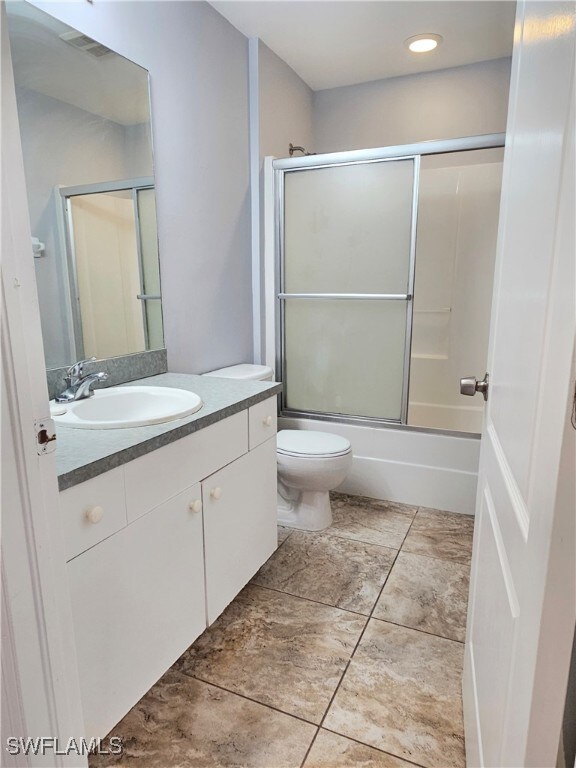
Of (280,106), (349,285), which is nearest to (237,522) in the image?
(349,285)

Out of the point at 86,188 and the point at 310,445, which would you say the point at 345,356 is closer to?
the point at 310,445

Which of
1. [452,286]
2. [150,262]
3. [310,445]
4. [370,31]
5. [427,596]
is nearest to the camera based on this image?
[427,596]

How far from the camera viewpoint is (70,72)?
1.51 metres

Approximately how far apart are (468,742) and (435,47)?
3.07 meters

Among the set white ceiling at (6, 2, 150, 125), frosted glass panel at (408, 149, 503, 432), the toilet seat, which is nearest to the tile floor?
the toilet seat

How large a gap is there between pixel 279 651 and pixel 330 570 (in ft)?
1.62

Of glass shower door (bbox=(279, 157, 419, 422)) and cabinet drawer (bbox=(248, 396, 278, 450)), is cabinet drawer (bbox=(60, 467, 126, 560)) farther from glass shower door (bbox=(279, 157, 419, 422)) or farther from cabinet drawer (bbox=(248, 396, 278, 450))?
glass shower door (bbox=(279, 157, 419, 422))

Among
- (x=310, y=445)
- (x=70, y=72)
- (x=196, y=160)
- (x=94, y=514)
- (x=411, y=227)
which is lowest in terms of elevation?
(x=310, y=445)

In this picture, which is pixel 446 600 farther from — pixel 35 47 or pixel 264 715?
pixel 35 47

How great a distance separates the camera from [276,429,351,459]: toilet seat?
2156 mm

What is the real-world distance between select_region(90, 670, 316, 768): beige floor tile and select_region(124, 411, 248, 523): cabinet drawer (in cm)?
64

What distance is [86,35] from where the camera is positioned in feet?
5.05

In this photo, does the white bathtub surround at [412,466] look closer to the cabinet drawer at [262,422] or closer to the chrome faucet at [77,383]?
the cabinet drawer at [262,422]

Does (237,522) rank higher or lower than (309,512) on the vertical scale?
higher
